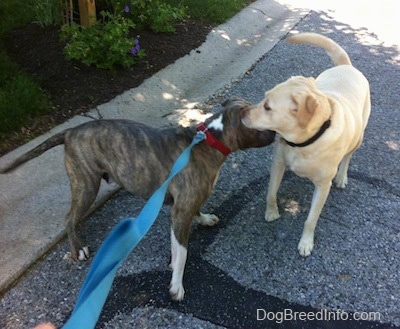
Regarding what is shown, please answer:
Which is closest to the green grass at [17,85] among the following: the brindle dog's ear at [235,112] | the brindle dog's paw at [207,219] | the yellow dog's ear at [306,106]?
the brindle dog's paw at [207,219]

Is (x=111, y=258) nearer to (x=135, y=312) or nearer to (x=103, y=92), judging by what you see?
(x=135, y=312)

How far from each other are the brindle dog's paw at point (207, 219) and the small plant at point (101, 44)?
2585mm

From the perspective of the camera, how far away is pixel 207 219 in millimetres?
3654

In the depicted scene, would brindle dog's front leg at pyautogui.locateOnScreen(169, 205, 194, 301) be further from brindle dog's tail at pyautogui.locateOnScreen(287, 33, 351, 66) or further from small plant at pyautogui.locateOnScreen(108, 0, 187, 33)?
small plant at pyautogui.locateOnScreen(108, 0, 187, 33)

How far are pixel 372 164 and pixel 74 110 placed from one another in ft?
10.7

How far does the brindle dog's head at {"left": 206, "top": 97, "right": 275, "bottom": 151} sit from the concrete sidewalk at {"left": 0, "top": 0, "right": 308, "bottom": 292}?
4.78ft

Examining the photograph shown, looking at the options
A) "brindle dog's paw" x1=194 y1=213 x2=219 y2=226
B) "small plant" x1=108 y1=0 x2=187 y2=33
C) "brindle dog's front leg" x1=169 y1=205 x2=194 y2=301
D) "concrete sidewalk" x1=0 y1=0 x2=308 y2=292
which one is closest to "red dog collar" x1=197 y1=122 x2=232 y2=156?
"brindle dog's front leg" x1=169 y1=205 x2=194 y2=301

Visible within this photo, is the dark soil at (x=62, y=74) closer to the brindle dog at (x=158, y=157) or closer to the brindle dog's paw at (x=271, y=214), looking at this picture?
the brindle dog at (x=158, y=157)

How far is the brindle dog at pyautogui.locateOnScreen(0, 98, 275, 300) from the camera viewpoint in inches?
114

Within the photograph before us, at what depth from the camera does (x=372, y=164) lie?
4.72 m

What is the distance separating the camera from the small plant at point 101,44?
518cm

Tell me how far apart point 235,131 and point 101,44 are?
304cm

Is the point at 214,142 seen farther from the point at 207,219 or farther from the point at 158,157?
the point at 207,219

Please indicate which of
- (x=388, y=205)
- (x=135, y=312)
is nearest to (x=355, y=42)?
(x=388, y=205)
